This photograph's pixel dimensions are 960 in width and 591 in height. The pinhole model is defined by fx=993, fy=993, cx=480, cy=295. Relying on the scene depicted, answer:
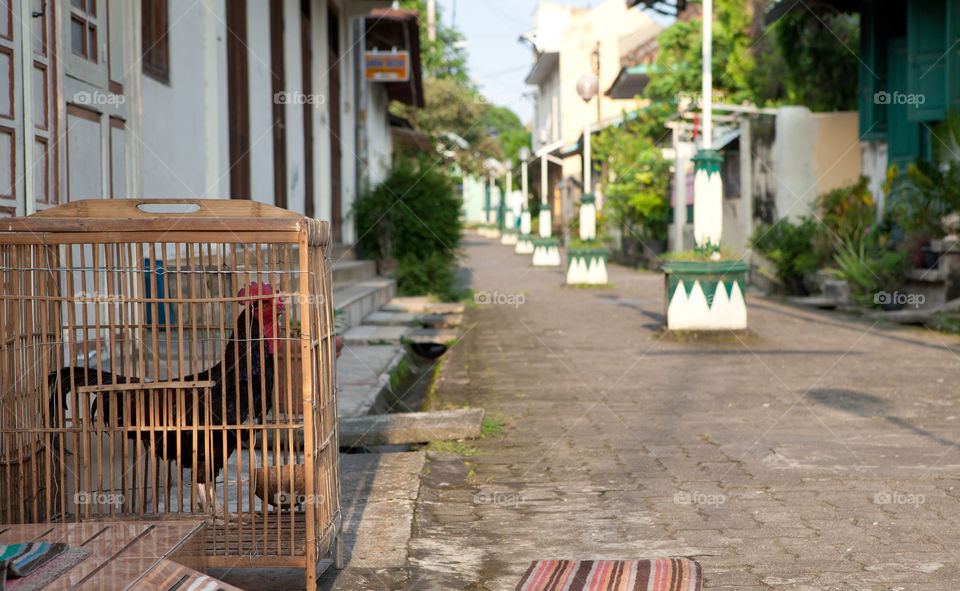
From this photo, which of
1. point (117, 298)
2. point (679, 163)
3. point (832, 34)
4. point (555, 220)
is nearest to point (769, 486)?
point (117, 298)

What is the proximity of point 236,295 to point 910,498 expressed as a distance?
10.6 ft

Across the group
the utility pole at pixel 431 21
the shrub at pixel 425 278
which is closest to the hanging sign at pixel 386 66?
the shrub at pixel 425 278

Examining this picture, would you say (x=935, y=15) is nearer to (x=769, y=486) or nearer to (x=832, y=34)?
(x=832, y=34)

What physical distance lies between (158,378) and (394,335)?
7674 millimetres

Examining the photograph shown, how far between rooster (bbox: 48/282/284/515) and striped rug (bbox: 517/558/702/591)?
113 cm

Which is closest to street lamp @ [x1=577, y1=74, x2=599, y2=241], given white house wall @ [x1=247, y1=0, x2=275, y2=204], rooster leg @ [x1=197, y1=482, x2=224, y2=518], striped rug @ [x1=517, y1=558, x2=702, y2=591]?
white house wall @ [x1=247, y1=0, x2=275, y2=204]

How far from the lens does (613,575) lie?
3568 millimetres

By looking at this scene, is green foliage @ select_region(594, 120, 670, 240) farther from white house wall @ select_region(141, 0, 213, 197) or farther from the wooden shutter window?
the wooden shutter window

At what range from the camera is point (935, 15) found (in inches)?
551

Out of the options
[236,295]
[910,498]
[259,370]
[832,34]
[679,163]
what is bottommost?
[910,498]

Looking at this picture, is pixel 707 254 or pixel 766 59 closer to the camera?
pixel 707 254

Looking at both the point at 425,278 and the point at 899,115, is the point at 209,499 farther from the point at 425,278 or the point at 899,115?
the point at 899,115

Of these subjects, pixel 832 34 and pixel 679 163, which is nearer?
pixel 832 34

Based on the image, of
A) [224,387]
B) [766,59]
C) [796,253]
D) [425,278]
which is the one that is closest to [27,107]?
[224,387]
